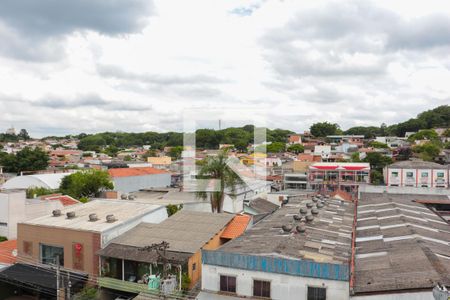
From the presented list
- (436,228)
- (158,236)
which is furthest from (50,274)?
(436,228)

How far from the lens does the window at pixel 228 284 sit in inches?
583

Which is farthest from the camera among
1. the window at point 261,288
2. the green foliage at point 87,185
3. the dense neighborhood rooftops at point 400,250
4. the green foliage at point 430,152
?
the green foliage at point 430,152

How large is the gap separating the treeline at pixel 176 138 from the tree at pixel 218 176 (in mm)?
36728

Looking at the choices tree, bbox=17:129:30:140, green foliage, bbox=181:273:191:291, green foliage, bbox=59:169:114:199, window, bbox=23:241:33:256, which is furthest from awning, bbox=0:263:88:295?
tree, bbox=17:129:30:140

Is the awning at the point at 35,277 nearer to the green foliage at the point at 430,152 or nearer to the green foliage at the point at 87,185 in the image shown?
the green foliage at the point at 87,185

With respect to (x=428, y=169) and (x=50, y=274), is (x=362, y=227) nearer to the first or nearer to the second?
→ (x=50, y=274)

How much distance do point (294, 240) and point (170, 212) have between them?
1130cm

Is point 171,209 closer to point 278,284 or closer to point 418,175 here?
point 278,284

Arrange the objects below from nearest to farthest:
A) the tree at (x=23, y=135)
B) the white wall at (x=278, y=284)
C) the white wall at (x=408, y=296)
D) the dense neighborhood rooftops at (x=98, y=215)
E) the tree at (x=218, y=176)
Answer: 1. the white wall at (x=408, y=296)
2. the white wall at (x=278, y=284)
3. the dense neighborhood rooftops at (x=98, y=215)
4. the tree at (x=218, y=176)
5. the tree at (x=23, y=135)

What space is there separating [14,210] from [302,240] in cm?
2013

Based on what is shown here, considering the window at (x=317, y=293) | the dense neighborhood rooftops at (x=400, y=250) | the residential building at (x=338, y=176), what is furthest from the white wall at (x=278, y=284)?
the residential building at (x=338, y=176)

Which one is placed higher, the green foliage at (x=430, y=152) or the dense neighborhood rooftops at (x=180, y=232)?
the green foliage at (x=430, y=152)

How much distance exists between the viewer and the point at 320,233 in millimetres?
19266

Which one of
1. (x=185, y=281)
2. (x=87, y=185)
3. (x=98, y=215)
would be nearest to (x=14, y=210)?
(x=98, y=215)
